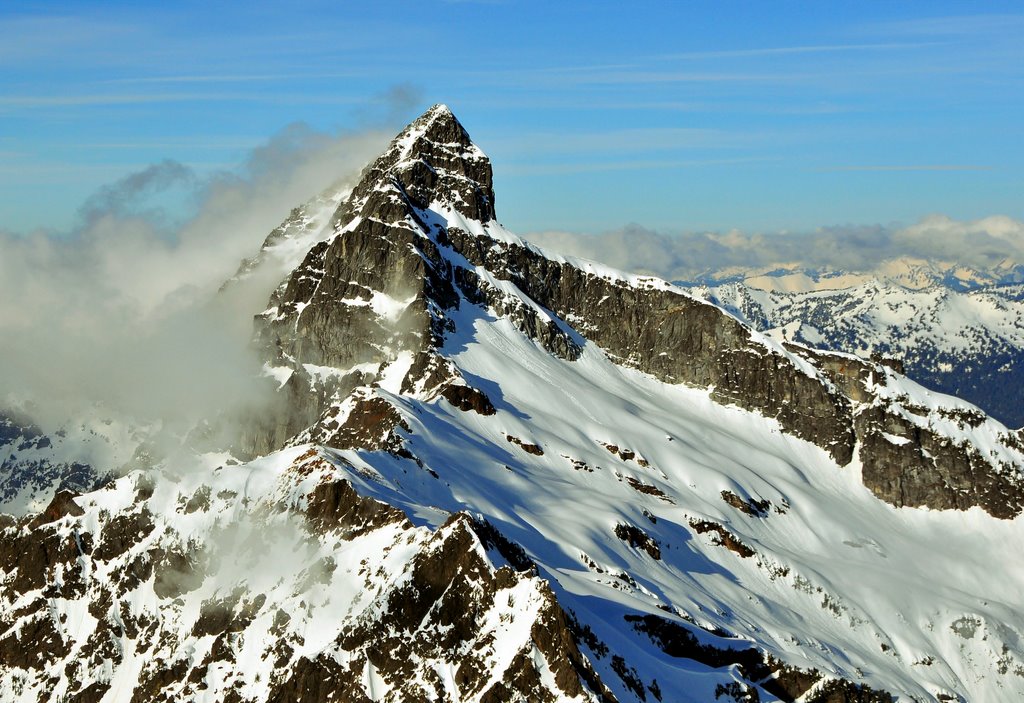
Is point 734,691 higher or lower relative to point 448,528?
lower

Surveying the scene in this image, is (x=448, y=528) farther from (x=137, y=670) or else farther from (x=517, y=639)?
(x=137, y=670)

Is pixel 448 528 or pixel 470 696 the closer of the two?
pixel 470 696

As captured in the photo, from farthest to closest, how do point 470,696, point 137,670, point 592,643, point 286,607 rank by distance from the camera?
point 137,670 → point 286,607 → point 592,643 → point 470,696

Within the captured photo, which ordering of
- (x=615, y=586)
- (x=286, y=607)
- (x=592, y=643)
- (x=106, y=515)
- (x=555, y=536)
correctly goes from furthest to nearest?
1. (x=555, y=536)
2. (x=615, y=586)
3. (x=106, y=515)
4. (x=286, y=607)
5. (x=592, y=643)

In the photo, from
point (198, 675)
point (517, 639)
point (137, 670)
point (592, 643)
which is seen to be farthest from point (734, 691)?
point (137, 670)

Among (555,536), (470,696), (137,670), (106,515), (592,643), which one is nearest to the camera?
(470,696)

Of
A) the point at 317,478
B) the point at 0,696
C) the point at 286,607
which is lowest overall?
the point at 0,696

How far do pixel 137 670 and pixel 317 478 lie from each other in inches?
1153

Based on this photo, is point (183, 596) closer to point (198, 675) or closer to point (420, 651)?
point (198, 675)

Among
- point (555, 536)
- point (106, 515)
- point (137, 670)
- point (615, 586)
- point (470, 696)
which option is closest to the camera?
point (470, 696)

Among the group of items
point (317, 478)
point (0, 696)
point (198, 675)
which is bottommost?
point (0, 696)

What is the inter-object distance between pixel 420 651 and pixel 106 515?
59510mm

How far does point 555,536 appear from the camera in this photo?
185 m

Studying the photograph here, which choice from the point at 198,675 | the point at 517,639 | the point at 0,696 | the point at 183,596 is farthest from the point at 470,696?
the point at 0,696
